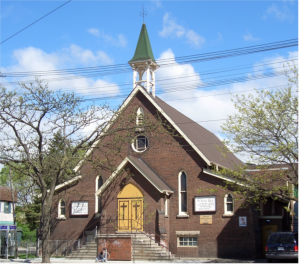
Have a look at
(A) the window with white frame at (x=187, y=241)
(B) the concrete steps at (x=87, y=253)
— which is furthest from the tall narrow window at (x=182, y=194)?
(B) the concrete steps at (x=87, y=253)

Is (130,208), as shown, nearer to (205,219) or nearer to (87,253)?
(87,253)

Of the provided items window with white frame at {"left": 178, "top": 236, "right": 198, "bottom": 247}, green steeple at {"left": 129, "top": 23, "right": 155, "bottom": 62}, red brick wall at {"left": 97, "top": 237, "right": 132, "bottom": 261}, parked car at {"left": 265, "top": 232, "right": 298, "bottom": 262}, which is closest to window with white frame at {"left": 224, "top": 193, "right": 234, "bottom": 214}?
window with white frame at {"left": 178, "top": 236, "right": 198, "bottom": 247}

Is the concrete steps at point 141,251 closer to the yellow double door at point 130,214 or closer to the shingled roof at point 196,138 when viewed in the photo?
the yellow double door at point 130,214

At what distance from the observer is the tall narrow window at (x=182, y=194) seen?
97.8 ft

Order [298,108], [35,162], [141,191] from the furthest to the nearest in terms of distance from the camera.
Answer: [141,191] → [35,162] → [298,108]

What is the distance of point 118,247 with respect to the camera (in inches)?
1030

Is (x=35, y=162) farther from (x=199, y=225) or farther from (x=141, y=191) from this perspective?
(x=199, y=225)

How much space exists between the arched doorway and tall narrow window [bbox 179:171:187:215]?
3.11 metres

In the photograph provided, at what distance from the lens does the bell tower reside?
34562 millimetres

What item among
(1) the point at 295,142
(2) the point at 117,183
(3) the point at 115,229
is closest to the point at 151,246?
(3) the point at 115,229

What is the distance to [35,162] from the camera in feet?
75.7

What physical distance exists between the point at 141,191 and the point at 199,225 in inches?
181

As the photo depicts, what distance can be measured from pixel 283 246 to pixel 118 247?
10119mm

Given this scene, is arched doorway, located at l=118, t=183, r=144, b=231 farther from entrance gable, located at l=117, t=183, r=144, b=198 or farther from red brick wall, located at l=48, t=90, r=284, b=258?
red brick wall, located at l=48, t=90, r=284, b=258
